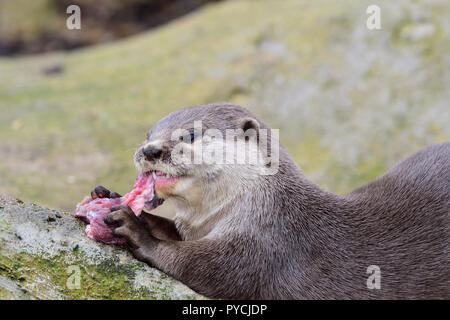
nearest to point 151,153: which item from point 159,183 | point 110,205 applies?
point 159,183

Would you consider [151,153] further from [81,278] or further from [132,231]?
[81,278]

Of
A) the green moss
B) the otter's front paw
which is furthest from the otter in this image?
the green moss

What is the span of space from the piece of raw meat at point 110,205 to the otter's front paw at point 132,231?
5 centimetres

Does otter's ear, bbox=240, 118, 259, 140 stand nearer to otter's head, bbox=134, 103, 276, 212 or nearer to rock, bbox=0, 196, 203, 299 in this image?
otter's head, bbox=134, 103, 276, 212

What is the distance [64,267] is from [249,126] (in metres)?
1.24

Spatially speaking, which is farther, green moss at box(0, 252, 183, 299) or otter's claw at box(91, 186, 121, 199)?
otter's claw at box(91, 186, 121, 199)

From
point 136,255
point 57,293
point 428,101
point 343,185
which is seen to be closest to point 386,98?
point 428,101

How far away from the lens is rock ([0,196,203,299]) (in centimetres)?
239

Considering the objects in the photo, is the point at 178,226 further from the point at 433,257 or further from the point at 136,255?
A: the point at 433,257

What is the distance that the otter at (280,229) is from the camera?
2631 mm

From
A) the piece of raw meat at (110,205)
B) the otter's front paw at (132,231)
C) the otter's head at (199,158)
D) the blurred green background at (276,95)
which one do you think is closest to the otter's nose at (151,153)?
the otter's head at (199,158)

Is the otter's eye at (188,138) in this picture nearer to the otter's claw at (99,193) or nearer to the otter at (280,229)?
the otter at (280,229)

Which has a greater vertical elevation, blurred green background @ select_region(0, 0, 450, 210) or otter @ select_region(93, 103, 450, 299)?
blurred green background @ select_region(0, 0, 450, 210)

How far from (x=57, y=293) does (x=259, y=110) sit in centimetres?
464
